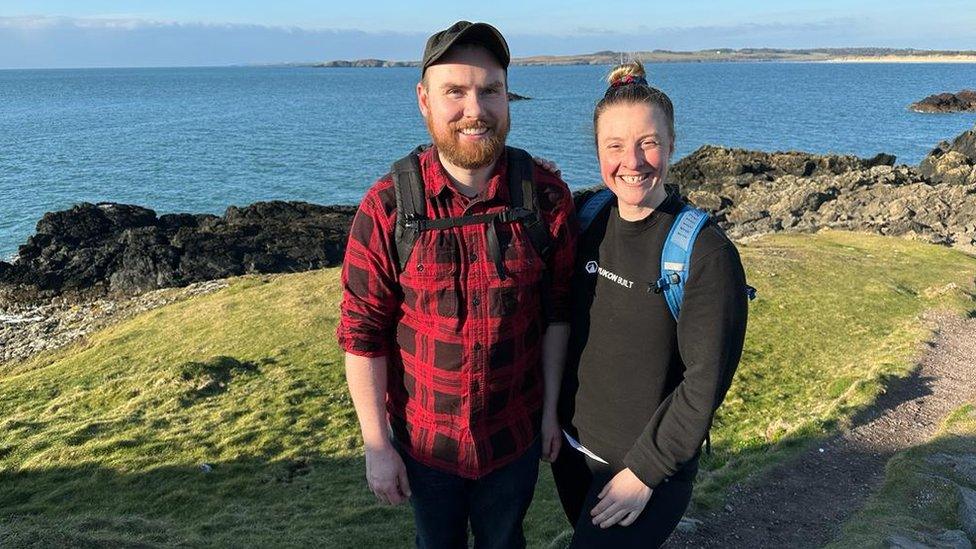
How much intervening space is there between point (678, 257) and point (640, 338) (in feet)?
1.59

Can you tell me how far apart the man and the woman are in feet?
0.82

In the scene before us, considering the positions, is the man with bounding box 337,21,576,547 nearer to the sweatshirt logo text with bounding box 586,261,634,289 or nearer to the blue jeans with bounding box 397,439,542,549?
the blue jeans with bounding box 397,439,542,549

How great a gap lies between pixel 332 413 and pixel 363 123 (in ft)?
270

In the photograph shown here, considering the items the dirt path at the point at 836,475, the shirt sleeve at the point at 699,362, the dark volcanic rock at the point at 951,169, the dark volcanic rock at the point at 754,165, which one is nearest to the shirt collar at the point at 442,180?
the shirt sleeve at the point at 699,362

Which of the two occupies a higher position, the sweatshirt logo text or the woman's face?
the woman's face

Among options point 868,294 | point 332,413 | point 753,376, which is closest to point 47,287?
point 332,413

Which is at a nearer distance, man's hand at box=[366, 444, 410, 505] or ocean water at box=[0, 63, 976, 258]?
man's hand at box=[366, 444, 410, 505]

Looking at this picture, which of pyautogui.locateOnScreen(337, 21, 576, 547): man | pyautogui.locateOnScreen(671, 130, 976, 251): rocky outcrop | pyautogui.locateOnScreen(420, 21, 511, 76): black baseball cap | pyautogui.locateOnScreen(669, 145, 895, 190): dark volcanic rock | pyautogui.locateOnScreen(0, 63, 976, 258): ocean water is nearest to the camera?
pyautogui.locateOnScreen(420, 21, 511, 76): black baseball cap

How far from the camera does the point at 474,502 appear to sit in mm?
4223

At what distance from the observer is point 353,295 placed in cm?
379

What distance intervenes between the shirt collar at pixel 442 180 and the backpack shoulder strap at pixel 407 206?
5cm

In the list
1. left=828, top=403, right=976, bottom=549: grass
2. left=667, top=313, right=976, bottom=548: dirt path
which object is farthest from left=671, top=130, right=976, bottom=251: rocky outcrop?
left=828, top=403, right=976, bottom=549: grass

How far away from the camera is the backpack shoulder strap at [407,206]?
3.61m

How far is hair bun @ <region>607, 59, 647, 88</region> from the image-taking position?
3676 millimetres
